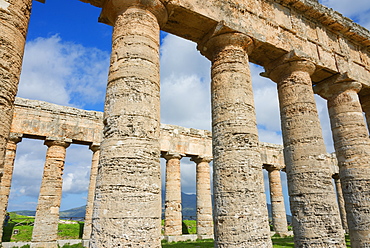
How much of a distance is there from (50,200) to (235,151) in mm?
11572

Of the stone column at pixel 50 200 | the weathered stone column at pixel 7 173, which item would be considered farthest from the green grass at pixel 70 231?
the weathered stone column at pixel 7 173

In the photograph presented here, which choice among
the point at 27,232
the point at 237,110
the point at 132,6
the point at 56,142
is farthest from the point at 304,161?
the point at 27,232

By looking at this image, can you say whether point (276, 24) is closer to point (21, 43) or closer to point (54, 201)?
point (21, 43)

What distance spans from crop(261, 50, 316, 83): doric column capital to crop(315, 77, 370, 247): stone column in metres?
2.16

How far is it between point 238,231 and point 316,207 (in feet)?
9.65

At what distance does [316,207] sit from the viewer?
7820 millimetres

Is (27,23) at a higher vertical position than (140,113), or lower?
higher

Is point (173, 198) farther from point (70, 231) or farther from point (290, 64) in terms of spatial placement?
point (290, 64)

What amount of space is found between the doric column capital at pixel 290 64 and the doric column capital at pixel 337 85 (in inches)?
68.6

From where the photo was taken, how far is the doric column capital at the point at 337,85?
1077cm

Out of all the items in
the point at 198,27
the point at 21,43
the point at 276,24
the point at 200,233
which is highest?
the point at 276,24

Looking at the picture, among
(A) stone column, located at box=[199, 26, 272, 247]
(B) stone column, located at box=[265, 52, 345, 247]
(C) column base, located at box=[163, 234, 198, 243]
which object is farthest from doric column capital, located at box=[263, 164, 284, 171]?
(A) stone column, located at box=[199, 26, 272, 247]

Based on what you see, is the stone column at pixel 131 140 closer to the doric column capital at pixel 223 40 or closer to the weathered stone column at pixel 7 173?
the doric column capital at pixel 223 40

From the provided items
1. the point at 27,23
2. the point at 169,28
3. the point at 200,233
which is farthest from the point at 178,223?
the point at 27,23
